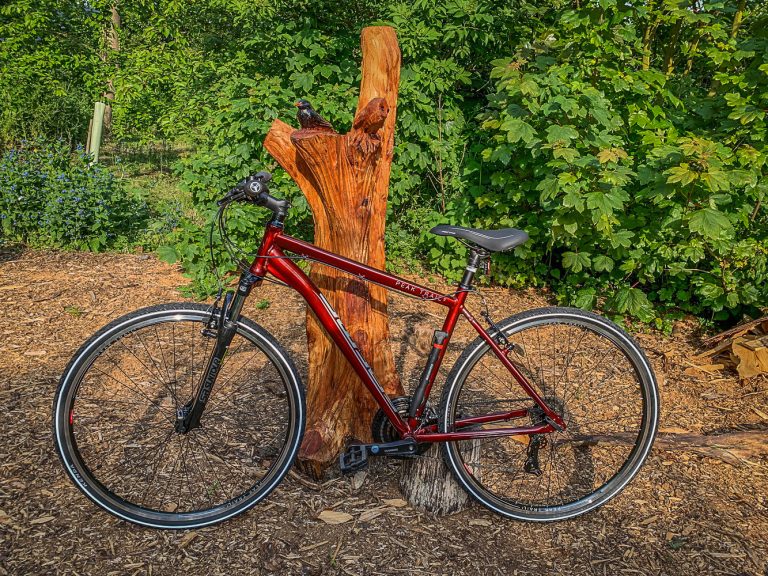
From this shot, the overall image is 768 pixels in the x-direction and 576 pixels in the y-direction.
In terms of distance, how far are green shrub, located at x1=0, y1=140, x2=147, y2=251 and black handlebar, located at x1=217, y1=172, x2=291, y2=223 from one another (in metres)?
4.32

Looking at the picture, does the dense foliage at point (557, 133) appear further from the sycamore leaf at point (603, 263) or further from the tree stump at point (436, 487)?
the tree stump at point (436, 487)

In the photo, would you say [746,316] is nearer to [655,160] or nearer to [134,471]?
[655,160]

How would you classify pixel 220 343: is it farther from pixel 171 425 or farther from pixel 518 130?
pixel 518 130

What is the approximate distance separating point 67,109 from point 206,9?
11.5 ft

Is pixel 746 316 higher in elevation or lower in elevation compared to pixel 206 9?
lower

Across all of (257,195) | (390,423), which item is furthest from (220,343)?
(390,423)

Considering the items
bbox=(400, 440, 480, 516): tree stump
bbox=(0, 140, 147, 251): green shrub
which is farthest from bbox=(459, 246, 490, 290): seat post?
bbox=(0, 140, 147, 251): green shrub

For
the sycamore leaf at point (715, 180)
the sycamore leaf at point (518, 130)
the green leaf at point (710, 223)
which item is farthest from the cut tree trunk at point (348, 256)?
the green leaf at point (710, 223)

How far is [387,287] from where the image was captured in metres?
2.68

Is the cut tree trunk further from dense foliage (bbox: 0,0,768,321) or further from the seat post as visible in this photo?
dense foliage (bbox: 0,0,768,321)

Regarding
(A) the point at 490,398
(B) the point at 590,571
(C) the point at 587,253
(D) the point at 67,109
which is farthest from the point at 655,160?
(D) the point at 67,109

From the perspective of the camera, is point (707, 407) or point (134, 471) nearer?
point (134, 471)

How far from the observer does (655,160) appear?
4.26 meters

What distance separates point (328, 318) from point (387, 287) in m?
0.28
